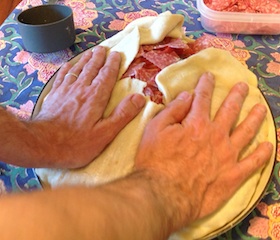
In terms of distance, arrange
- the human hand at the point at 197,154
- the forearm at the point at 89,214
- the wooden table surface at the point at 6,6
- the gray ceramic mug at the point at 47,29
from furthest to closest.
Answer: the wooden table surface at the point at 6,6 → the gray ceramic mug at the point at 47,29 → the human hand at the point at 197,154 → the forearm at the point at 89,214

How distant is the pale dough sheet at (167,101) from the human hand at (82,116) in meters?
0.01

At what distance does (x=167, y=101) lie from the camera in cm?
63

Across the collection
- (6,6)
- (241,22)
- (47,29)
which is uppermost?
(47,29)

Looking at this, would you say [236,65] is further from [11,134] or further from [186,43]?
[11,134]

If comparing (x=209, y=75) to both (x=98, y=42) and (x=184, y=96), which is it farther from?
(x=98, y=42)

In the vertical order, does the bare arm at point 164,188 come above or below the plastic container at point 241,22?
above

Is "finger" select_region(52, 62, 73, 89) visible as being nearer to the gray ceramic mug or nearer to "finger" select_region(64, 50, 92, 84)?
"finger" select_region(64, 50, 92, 84)

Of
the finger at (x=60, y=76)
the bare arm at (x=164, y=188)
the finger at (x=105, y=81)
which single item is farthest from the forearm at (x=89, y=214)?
the finger at (x=60, y=76)

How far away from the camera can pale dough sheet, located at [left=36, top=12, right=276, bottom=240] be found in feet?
1.80

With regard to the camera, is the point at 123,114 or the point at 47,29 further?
the point at 47,29

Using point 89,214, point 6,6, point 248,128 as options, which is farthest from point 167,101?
point 6,6

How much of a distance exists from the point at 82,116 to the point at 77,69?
15 cm

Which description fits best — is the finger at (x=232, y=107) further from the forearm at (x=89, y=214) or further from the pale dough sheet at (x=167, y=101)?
the forearm at (x=89, y=214)

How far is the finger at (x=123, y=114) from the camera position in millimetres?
608
